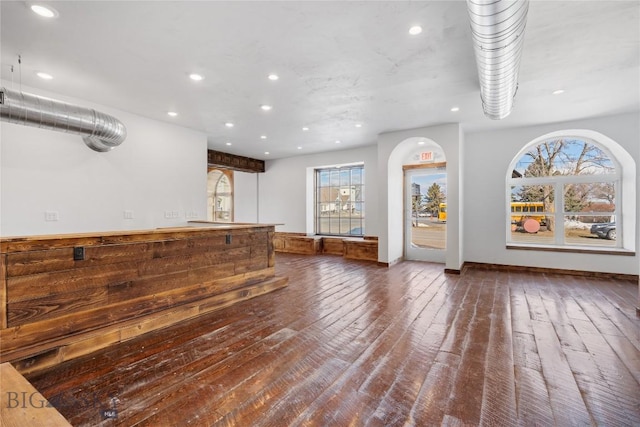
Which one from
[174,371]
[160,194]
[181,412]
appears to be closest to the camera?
[181,412]

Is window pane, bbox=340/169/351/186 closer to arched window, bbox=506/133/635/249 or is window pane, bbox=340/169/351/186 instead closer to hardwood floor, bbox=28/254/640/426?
arched window, bbox=506/133/635/249

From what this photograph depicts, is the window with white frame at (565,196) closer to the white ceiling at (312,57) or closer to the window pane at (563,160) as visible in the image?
the window pane at (563,160)

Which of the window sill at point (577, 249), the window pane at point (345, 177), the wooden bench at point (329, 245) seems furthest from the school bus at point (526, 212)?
the window pane at point (345, 177)

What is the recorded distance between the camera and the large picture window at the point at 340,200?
8.27m

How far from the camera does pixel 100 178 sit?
4504 mm

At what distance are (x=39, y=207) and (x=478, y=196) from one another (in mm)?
7551

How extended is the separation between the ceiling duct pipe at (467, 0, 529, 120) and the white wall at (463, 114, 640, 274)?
3230 mm

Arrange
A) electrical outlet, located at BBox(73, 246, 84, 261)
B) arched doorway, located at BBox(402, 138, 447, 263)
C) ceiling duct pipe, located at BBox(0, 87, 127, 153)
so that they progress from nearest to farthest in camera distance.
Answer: electrical outlet, located at BBox(73, 246, 84, 261)
ceiling duct pipe, located at BBox(0, 87, 127, 153)
arched doorway, located at BBox(402, 138, 447, 263)

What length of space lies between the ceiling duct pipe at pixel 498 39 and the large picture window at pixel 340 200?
5242 mm

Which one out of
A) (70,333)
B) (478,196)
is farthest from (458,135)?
(70,333)

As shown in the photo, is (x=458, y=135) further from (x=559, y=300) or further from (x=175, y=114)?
(x=175, y=114)

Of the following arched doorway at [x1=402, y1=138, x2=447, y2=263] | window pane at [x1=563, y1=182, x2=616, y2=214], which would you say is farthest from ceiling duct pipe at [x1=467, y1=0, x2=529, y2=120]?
window pane at [x1=563, y1=182, x2=616, y2=214]

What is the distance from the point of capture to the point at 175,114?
4.93 m

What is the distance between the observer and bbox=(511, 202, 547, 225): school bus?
19.4ft
